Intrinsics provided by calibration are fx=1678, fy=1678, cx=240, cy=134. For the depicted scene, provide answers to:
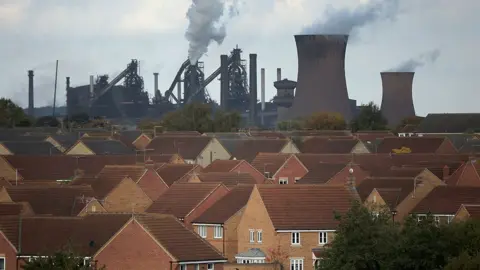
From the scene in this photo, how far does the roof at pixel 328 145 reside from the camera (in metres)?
103

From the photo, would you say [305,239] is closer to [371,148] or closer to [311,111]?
[371,148]

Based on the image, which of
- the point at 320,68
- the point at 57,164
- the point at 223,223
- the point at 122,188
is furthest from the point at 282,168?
the point at 320,68

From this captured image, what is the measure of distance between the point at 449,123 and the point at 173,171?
254ft

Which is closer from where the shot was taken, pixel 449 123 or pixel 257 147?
pixel 257 147

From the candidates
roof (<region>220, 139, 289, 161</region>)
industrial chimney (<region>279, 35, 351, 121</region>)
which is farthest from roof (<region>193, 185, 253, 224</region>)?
industrial chimney (<region>279, 35, 351, 121</region>)

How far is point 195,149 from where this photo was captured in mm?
102188

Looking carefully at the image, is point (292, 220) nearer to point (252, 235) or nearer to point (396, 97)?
point (252, 235)

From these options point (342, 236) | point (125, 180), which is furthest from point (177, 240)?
point (125, 180)

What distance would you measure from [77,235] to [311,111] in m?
114

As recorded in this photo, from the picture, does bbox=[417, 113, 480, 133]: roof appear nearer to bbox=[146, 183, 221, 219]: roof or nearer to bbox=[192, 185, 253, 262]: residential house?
bbox=[146, 183, 221, 219]: roof

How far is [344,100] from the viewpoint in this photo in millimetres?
158750

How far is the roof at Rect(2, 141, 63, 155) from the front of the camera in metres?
96.1

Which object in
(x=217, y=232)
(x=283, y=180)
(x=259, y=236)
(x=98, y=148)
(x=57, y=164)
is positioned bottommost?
(x=259, y=236)

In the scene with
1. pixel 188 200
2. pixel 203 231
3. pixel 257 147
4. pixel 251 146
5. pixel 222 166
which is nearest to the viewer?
pixel 203 231
